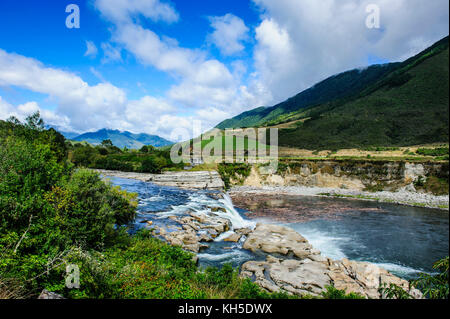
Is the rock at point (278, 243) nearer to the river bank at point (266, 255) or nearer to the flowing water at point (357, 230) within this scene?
the river bank at point (266, 255)

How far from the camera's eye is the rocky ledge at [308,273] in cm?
887

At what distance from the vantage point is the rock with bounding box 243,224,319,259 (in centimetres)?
1327

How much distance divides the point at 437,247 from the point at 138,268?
2030cm

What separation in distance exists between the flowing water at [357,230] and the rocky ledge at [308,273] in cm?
121

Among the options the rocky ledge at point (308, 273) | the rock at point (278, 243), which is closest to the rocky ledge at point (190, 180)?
the rock at point (278, 243)

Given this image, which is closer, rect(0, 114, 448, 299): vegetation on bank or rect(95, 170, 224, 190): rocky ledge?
rect(0, 114, 448, 299): vegetation on bank

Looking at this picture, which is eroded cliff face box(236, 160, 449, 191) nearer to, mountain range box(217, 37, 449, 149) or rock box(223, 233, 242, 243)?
mountain range box(217, 37, 449, 149)

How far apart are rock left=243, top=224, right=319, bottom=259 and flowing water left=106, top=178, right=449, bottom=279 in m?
0.85

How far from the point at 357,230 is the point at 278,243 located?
9933 millimetres

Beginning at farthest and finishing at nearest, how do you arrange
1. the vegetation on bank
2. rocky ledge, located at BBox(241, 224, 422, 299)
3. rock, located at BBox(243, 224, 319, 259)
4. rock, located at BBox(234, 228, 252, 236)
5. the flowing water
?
rock, located at BBox(234, 228, 252, 236) < rock, located at BBox(243, 224, 319, 259) < the flowing water < rocky ledge, located at BBox(241, 224, 422, 299) < the vegetation on bank

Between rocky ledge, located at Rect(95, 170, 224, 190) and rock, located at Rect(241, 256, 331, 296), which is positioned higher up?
rocky ledge, located at Rect(95, 170, 224, 190)

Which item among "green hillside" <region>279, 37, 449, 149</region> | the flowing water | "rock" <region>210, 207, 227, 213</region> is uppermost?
"green hillside" <region>279, 37, 449, 149</region>

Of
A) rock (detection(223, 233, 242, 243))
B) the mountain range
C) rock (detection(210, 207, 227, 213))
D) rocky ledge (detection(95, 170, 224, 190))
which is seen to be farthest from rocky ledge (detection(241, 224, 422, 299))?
the mountain range

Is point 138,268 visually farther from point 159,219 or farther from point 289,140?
point 289,140
